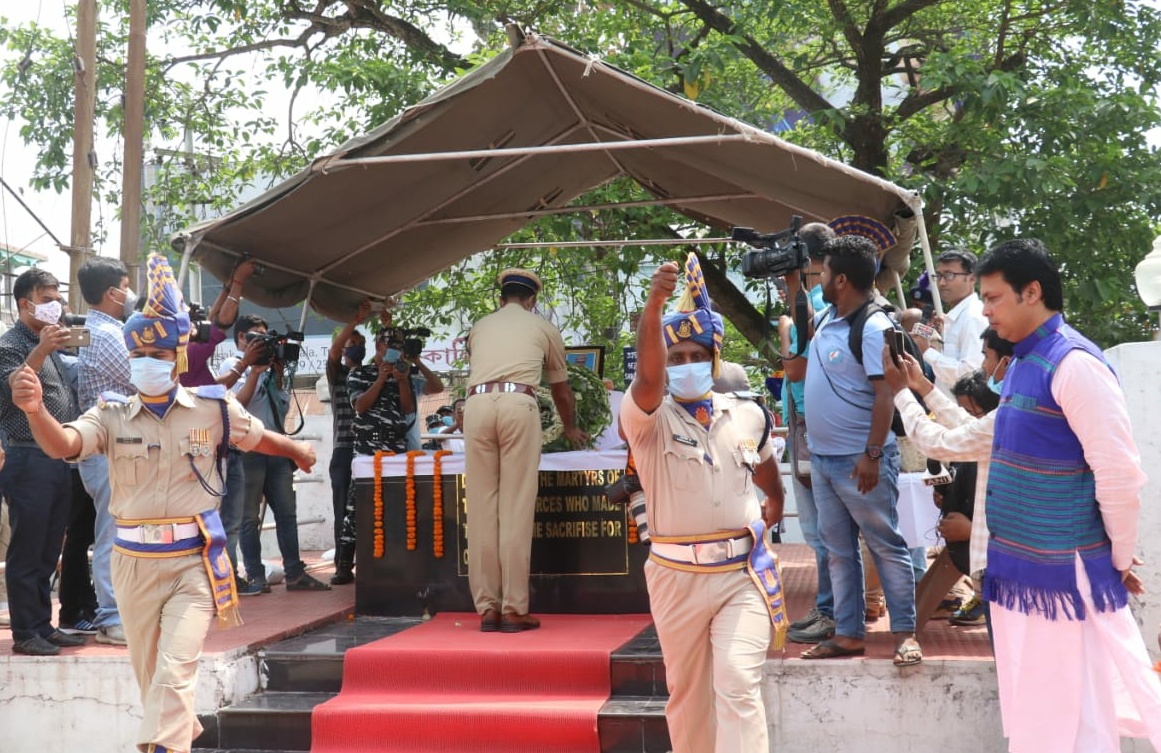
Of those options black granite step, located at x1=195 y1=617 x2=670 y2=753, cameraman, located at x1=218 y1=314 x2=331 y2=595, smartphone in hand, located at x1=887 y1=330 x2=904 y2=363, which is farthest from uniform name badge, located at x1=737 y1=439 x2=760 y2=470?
cameraman, located at x1=218 y1=314 x2=331 y2=595

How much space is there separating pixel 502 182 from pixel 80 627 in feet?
14.7

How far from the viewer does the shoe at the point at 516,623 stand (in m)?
7.29

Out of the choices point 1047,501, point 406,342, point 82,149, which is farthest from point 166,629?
point 82,149

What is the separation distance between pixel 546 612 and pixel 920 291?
333cm

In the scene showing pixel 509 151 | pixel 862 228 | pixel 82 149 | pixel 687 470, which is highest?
pixel 82 149

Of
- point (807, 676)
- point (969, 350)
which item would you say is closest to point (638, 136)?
point (969, 350)

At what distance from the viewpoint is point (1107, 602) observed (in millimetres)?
3895

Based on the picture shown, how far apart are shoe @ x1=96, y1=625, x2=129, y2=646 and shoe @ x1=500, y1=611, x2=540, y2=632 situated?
2249mm

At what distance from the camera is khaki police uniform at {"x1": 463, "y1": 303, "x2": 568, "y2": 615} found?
24.1 ft

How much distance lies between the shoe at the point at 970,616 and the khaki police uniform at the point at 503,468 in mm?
2529

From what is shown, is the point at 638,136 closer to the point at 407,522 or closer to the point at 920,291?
the point at 920,291

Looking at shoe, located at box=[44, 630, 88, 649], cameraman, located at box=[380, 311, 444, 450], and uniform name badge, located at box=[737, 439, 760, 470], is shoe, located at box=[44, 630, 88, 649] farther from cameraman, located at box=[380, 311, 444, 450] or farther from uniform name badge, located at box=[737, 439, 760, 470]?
uniform name badge, located at box=[737, 439, 760, 470]

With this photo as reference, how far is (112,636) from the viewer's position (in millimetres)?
7172

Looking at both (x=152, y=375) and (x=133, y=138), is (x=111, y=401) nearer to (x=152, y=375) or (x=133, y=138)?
(x=152, y=375)
